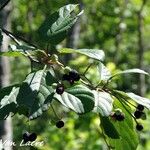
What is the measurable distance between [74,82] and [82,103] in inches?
5.4

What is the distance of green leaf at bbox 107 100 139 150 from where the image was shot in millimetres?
1669

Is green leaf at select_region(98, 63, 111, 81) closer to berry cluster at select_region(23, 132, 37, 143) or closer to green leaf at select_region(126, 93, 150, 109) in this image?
green leaf at select_region(126, 93, 150, 109)

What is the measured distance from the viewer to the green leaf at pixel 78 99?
4.45 feet

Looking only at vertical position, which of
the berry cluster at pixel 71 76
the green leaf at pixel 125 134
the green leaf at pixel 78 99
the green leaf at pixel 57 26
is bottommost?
the green leaf at pixel 125 134

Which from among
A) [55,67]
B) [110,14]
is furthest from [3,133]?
[110,14]

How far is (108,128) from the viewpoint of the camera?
167 centimetres

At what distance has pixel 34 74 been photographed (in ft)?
4.67

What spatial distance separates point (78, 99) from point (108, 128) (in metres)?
0.30

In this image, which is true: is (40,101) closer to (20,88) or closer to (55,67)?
(20,88)

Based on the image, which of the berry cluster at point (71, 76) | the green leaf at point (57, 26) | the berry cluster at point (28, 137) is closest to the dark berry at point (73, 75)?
the berry cluster at point (71, 76)

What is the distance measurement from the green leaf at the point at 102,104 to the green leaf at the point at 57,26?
192mm

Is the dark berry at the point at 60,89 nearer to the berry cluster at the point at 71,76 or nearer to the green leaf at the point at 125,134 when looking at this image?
the berry cluster at the point at 71,76

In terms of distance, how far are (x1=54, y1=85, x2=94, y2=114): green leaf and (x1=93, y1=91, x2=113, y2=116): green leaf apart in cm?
4

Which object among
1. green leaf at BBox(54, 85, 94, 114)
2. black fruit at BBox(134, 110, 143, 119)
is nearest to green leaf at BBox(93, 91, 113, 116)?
green leaf at BBox(54, 85, 94, 114)
